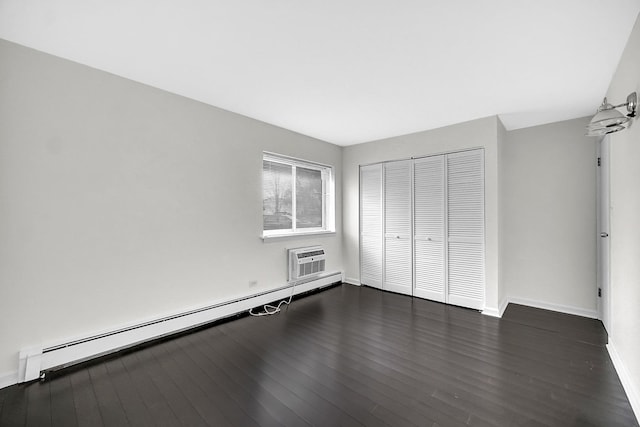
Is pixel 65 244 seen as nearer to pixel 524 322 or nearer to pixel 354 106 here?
pixel 354 106

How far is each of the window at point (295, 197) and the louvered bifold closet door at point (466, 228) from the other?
1.92 m

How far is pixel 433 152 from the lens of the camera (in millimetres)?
3861

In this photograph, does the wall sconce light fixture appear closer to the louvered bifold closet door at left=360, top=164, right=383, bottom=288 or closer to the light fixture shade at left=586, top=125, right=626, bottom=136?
the light fixture shade at left=586, top=125, right=626, bottom=136

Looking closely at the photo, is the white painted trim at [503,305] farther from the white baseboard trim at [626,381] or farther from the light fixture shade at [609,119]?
the light fixture shade at [609,119]

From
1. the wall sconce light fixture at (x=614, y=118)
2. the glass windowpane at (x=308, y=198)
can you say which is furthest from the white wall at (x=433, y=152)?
the wall sconce light fixture at (x=614, y=118)

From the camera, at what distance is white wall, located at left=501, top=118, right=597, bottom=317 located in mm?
3312

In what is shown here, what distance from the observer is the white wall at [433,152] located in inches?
132

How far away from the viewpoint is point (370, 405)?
1.78 m

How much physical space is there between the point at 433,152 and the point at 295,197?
A: 2.11 m

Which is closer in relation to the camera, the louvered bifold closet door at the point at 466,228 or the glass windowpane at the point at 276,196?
the louvered bifold closet door at the point at 466,228

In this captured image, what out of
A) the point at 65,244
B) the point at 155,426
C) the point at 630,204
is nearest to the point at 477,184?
the point at 630,204

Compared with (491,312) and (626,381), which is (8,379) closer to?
(626,381)

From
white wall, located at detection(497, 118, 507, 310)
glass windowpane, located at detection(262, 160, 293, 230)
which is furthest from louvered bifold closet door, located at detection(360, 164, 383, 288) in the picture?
white wall, located at detection(497, 118, 507, 310)

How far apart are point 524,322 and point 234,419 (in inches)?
127
